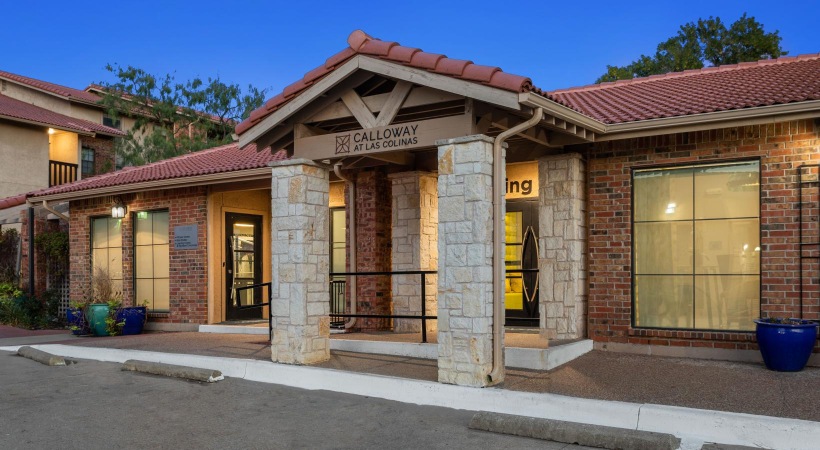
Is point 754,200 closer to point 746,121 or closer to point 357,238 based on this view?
point 746,121

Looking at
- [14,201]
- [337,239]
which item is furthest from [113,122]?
[337,239]

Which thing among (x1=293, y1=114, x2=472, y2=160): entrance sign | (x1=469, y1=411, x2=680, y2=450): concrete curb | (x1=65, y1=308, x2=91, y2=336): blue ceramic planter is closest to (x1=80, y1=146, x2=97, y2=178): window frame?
(x1=65, y1=308, x2=91, y2=336): blue ceramic planter

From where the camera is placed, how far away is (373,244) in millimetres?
11516

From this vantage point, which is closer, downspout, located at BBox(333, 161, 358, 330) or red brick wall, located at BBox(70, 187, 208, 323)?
downspout, located at BBox(333, 161, 358, 330)

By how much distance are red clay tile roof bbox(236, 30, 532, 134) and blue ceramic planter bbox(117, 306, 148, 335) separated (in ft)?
21.4

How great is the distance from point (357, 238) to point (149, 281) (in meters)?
5.36

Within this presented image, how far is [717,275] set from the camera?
8664mm

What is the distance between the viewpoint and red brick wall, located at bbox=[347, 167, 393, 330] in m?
11.5

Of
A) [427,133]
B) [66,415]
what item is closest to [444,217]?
[427,133]

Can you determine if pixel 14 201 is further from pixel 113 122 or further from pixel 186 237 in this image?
pixel 113 122

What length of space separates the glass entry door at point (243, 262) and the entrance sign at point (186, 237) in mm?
611

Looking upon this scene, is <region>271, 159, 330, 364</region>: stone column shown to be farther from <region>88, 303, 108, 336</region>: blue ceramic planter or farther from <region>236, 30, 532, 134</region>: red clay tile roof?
<region>88, 303, 108, 336</region>: blue ceramic planter

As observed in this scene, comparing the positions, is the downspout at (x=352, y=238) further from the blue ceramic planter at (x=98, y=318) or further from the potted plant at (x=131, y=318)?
the blue ceramic planter at (x=98, y=318)

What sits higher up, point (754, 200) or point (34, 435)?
point (754, 200)
